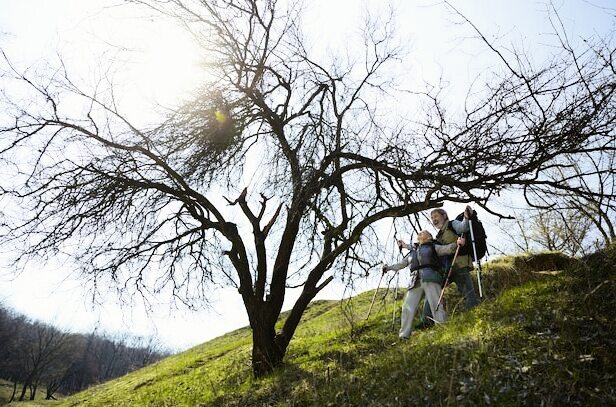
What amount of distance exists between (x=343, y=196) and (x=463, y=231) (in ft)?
8.01

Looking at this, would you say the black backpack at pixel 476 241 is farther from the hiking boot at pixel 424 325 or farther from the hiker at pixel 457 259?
the hiking boot at pixel 424 325

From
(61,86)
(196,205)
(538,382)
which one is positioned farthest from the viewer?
(196,205)

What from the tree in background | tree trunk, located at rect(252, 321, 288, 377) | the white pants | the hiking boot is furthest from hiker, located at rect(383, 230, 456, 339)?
the tree in background

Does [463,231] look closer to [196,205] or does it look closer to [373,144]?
[373,144]

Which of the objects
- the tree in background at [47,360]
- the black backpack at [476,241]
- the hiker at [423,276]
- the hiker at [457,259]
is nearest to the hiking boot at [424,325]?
the hiker at [457,259]

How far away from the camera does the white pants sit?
6.56 metres

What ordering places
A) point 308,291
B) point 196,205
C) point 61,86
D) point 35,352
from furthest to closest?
point 35,352, point 196,205, point 308,291, point 61,86

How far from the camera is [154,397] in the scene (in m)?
11.1

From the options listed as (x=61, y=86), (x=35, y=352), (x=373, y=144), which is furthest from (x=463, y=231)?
(x=35, y=352)

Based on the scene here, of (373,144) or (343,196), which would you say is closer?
(373,144)

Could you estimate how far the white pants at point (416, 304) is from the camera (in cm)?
656

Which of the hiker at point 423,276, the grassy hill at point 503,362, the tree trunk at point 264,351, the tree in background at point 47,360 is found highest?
the tree in background at point 47,360

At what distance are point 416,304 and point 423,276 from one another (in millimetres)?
509

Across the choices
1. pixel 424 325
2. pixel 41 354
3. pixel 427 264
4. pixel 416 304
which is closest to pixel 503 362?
pixel 416 304
